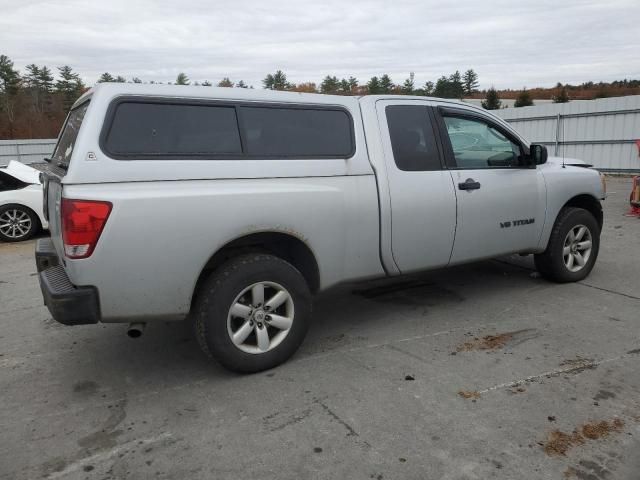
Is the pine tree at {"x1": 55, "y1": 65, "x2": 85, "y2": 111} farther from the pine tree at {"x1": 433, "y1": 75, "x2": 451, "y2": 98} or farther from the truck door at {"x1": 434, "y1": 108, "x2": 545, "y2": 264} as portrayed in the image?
the truck door at {"x1": 434, "y1": 108, "x2": 545, "y2": 264}

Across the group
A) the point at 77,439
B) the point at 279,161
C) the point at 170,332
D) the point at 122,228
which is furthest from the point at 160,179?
the point at 170,332

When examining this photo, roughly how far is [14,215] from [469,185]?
8.03 metres

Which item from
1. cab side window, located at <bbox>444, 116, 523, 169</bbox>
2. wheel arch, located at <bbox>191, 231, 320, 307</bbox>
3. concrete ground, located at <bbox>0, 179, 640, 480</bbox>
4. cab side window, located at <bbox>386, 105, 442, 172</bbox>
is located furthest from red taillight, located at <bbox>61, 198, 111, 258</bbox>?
cab side window, located at <bbox>444, 116, 523, 169</bbox>

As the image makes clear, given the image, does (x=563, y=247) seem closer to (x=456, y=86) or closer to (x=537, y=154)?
(x=537, y=154)

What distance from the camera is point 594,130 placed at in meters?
A: 17.8

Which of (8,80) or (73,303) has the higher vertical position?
(8,80)

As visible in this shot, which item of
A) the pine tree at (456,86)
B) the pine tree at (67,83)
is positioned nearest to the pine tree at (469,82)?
the pine tree at (456,86)

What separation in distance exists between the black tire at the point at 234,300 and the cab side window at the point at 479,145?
6.21 feet

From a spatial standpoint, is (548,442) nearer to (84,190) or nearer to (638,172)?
(84,190)

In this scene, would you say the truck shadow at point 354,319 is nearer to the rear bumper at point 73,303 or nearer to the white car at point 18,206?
the rear bumper at point 73,303

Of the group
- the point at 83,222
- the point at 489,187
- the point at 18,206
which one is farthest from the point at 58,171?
the point at 18,206

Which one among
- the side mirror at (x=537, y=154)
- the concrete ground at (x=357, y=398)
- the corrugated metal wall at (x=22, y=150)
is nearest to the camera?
the concrete ground at (x=357, y=398)

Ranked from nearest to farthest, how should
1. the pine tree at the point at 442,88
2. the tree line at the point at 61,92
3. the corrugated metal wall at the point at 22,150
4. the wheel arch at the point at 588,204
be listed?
the wheel arch at the point at 588,204
the corrugated metal wall at the point at 22,150
the tree line at the point at 61,92
the pine tree at the point at 442,88

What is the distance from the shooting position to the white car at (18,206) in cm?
906
